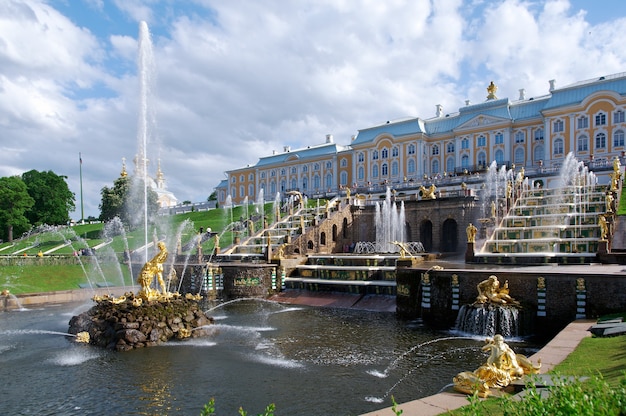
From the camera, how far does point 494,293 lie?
16391mm

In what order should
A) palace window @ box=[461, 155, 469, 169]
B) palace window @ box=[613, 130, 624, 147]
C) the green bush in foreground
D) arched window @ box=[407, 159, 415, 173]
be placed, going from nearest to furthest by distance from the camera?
1. the green bush in foreground
2. palace window @ box=[613, 130, 624, 147]
3. palace window @ box=[461, 155, 469, 169]
4. arched window @ box=[407, 159, 415, 173]

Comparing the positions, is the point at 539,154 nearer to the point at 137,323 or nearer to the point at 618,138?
the point at 618,138

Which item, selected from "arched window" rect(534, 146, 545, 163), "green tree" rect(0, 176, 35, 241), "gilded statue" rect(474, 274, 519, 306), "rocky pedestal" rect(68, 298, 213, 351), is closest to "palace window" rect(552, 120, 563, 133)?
"arched window" rect(534, 146, 545, 163)

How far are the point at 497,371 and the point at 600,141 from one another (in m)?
49.0

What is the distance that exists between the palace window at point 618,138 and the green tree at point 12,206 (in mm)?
67388

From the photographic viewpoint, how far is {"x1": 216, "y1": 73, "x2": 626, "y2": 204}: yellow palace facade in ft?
158

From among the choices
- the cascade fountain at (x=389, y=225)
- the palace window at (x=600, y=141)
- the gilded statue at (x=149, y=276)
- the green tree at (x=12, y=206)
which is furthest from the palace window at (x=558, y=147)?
the green tree at (x=12, y=206)

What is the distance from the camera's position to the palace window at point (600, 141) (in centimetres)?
4803

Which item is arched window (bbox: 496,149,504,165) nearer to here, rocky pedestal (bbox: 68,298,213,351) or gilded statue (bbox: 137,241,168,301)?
rocky pedestal (bbox: 68,298,213,351)

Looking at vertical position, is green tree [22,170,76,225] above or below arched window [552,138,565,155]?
below

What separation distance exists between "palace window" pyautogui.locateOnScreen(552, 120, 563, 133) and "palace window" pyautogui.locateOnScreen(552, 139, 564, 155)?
1107 millimetres

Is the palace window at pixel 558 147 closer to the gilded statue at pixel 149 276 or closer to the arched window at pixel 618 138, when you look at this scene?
the arched window at pixel 618 138

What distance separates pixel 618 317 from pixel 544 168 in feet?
125

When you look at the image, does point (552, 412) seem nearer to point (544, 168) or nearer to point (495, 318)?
point (495, 318)
